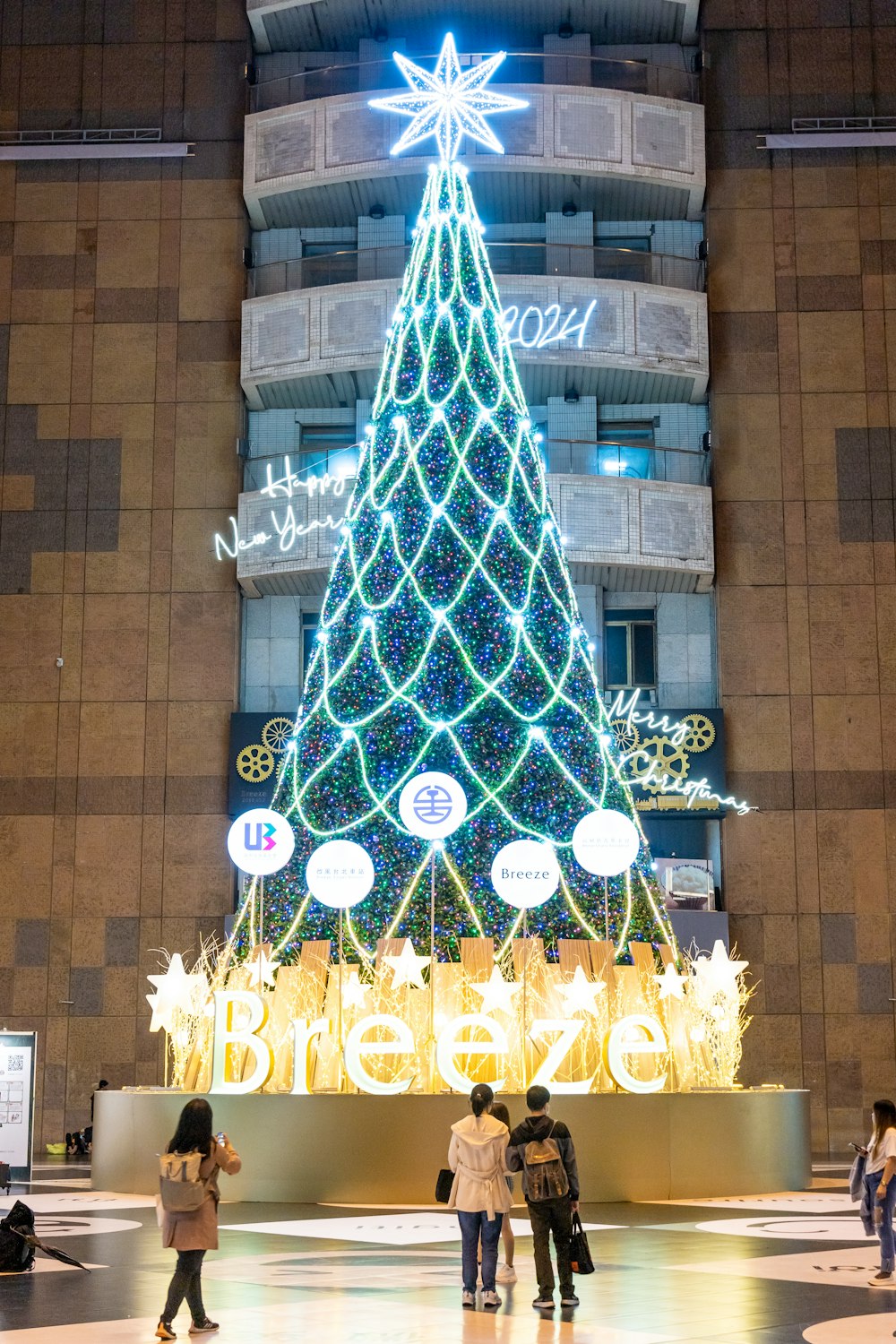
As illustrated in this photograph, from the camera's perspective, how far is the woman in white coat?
9.26 meters

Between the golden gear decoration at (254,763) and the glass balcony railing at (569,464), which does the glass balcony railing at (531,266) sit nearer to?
the glass balcony railing at (569,464)

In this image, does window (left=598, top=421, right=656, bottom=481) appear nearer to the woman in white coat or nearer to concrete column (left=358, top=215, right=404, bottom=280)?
concrete column (left=358, top=215, right=404, bottom=280)

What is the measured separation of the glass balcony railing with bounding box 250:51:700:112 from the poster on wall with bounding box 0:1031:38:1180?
18.6 metres

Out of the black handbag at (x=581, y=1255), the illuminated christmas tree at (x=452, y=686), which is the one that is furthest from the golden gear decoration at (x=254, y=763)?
the black handbag at (x=581, y=1255)

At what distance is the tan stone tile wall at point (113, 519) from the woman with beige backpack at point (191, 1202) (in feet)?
61.0

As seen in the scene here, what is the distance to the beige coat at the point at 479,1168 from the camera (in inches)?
369

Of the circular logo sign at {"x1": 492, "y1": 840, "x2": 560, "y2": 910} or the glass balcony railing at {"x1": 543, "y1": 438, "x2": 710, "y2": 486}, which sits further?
the glass balcony railing at {"x1": 543, "y1": 438, "x2": 710, "y2": 486}

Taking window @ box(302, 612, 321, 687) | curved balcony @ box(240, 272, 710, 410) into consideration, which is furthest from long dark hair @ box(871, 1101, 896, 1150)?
window @ box(302, 612, 321, 687)

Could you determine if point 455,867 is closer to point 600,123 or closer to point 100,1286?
point 100,1286

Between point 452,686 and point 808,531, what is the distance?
1316 centimetres

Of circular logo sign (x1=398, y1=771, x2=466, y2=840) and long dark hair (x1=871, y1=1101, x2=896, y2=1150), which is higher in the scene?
circular logo sign (x1=398, y1=771, x2=466, y2=840)

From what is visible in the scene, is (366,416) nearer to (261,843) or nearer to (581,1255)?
(261,843)

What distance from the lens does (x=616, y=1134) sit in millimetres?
14922

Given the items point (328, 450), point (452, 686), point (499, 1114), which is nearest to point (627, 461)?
point (328, 450)
